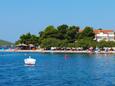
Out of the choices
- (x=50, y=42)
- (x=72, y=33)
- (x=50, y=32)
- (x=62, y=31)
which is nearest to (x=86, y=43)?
(x=72, y=33)

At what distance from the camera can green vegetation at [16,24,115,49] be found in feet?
583

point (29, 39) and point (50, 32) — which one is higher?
point (50, 32)

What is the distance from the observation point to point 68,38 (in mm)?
182250

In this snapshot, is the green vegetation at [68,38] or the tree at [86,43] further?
the green vegetation at [68,38]

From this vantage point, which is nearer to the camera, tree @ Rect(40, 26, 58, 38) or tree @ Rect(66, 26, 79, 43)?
tree @ Rect(66, 26, 79, 43)

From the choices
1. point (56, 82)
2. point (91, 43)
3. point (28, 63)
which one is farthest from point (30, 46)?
point (56, 82)

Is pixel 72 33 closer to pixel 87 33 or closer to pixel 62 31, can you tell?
pixel 62 31

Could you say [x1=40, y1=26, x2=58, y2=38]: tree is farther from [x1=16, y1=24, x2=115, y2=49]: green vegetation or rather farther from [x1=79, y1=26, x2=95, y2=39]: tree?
[x1=79, y1=26, x2=95, y2=39]: tree

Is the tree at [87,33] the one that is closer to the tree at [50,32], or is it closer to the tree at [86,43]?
the tree at [86,43]

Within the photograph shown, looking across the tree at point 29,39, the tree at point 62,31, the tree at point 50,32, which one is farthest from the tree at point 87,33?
the tree at point 29,39

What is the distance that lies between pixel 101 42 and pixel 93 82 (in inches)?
5319

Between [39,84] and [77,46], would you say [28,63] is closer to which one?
[39,84]

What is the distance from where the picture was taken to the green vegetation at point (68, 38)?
177750 mm

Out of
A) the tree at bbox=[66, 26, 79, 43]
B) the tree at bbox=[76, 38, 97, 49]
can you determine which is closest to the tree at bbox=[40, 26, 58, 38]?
the tree at bbox=[66, 26, 79, 43]
